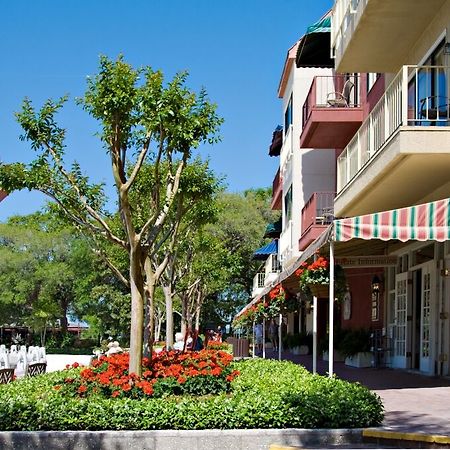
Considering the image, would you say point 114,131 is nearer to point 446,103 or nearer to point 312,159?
point 446,103

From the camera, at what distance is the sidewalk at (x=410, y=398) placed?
10.9 metres

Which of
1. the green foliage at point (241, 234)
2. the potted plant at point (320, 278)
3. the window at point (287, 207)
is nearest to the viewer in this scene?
the potted plant at point (320, 278)

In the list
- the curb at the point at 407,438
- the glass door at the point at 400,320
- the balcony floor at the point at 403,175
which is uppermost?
the balcony floor at the point at 403,175

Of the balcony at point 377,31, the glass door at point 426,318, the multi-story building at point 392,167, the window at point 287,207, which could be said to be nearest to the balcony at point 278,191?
the window at point 287,207

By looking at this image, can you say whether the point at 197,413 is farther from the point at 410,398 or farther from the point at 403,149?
the point at 403,149

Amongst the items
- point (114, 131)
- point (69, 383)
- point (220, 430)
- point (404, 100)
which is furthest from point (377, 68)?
point (220, 430)

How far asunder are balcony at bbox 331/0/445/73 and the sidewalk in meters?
6.95

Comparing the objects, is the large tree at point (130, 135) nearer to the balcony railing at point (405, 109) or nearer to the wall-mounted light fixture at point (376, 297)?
the balcony railing at point (405, 109)

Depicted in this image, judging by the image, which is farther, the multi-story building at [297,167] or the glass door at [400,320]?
the multi-story building at [297,167]

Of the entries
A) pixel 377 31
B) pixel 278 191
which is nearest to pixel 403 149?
pixel 377 31

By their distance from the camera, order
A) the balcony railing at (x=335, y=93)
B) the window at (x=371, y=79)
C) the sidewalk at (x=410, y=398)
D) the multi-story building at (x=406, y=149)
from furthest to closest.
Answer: the balcony railing at (x=335, y=93) < the window at (x=371, y=79) < the multi-story building at (x=406, y=149) < the sidewalk at (x=410, y=398)

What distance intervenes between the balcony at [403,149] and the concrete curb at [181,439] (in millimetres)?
5235

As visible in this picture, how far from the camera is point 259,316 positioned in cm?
2647

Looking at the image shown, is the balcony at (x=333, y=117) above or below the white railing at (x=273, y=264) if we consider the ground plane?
above
